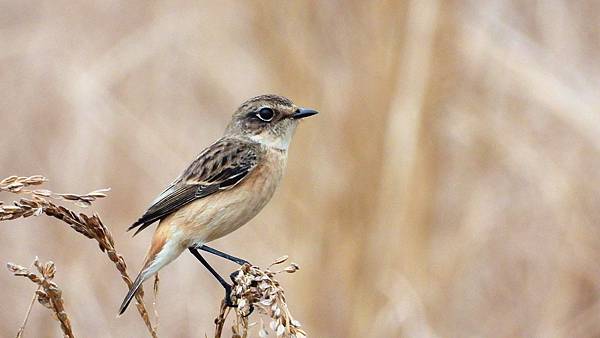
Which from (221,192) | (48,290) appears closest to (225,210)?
(221,192)

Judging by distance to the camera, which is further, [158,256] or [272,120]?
[272,120]

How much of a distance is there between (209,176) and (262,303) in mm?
1303

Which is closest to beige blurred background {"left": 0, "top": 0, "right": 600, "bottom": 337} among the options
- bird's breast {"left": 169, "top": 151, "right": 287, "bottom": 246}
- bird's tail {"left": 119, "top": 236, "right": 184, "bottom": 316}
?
bird's breast {"left": 169, "top": 151, "right": 287, "bottom": 246}

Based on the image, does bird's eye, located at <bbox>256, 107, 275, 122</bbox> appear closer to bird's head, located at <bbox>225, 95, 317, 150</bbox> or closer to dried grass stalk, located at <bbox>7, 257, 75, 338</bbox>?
bird's head, located at <bbox>225, 95, 317, 150</bbox>

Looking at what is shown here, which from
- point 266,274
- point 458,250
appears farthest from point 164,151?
point 266,274

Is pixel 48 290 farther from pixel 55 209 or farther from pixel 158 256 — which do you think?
pixel 158 256

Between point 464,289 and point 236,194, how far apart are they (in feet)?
8.63

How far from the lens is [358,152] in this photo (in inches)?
186

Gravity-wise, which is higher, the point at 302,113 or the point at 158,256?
the point at 302,113

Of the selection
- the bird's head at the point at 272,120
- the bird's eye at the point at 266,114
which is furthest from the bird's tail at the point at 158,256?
the bird's eye at the point at 266,114

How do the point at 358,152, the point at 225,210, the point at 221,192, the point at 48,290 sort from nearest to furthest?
the point at 48,290, the point at 225,210, the point at 221,192, the point at 358,152

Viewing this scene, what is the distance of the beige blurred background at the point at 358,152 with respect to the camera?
4.73 meters

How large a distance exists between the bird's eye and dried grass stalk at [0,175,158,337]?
1540 mm

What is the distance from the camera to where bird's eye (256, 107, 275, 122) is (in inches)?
162
